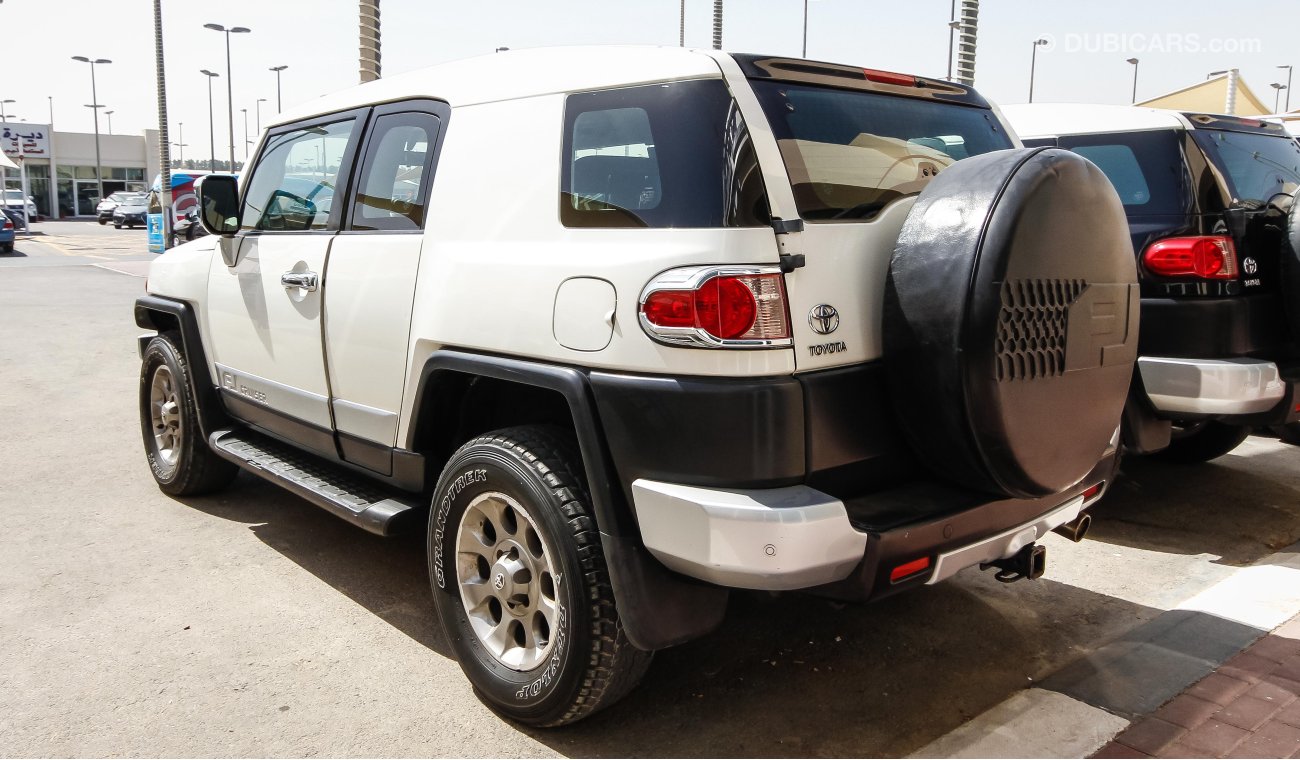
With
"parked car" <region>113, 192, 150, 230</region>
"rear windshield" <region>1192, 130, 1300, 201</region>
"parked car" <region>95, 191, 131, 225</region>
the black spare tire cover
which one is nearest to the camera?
the black spare tire cover

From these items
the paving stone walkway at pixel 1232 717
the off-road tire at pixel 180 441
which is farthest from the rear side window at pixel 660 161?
the off-road tire at pixel 180 441

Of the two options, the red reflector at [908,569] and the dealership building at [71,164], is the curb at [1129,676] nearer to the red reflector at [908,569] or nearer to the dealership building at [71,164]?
the red reflector at [908,569]

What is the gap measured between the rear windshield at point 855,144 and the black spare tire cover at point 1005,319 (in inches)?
7.7

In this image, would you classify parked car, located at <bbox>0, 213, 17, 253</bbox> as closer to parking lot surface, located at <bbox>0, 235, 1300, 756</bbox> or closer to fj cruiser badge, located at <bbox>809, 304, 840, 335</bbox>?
parking lot surface, located at <bbox>0, 235, 1300, 756</bbox>

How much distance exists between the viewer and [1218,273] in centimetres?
471

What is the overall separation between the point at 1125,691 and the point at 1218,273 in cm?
239

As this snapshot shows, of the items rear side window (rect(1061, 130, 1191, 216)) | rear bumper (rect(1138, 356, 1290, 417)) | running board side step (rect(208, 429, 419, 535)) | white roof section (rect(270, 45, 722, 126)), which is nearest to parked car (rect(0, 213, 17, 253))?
running board side step (rect(208, 429, 419, 535))

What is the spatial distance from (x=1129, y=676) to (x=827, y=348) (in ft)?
5.75

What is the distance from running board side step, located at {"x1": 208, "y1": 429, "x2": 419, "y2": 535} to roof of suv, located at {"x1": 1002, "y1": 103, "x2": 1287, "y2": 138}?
162 inches

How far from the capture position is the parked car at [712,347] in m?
2.52

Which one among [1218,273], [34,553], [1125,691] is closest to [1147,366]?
[1218,273]

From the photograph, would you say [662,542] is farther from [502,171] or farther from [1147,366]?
[1147,366]

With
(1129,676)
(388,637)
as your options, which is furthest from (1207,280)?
(388,637)

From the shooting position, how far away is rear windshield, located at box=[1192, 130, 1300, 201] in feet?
16.7
